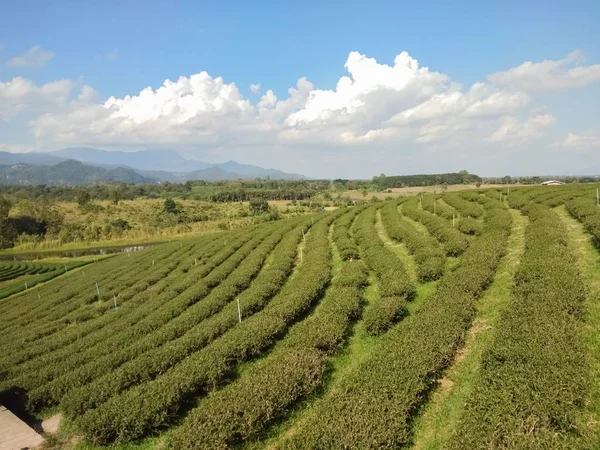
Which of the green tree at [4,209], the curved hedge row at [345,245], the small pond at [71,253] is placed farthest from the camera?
the green tree at [4,209]

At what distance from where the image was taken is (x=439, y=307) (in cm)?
1307

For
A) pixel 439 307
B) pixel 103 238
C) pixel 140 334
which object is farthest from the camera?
pixel 103 238

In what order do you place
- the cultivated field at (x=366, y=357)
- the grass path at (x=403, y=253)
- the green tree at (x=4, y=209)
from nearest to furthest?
the cultivated field at (x=366, y=357) → the grass path at (x=403, y=253) → the green tree at (x=4, y=209)

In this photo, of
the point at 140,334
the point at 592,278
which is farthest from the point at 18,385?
the point at 592,278

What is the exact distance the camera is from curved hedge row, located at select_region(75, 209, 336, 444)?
32.5 ft

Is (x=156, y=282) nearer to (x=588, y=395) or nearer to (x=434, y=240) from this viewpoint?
(x=434, y=240)

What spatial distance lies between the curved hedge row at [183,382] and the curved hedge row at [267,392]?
2.16 feet

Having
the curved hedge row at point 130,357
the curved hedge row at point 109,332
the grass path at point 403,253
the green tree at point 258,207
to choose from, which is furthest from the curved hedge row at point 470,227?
the green tree at point 258,207

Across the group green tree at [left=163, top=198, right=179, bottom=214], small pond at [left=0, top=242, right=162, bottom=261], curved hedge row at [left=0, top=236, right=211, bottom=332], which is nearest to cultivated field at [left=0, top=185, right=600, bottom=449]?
curved hedge row at [left=0, top=236, right=211, bottom=332]

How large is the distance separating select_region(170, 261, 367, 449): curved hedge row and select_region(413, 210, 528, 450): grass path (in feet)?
10.2

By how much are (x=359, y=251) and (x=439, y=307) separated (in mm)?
12378

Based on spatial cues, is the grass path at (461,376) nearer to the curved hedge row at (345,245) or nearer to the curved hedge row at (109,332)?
the curved hedge row at (345,245)

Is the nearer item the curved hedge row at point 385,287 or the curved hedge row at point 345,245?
the curved hedge row at point 385,287

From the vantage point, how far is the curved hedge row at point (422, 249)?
58.4ft
